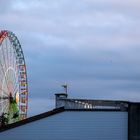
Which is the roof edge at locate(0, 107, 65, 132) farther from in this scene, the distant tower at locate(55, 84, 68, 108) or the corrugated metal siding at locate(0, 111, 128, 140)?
the distant tower at locate(55, 84, 68, 108)

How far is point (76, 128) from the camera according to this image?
36.2 m

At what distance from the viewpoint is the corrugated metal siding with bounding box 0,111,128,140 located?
35.9 metres

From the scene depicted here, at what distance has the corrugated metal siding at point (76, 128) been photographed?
35.9 meters

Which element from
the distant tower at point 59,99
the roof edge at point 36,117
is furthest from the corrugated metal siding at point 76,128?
the distant tower at point 59,99

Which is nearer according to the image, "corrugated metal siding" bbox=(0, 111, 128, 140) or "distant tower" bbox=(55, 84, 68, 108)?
"corrugated metal siding" bbox=(0, 111, 128, 140)

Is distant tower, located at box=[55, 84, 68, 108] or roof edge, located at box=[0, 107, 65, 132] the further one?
distant tower, located at box=[55, 84, 68, 108]

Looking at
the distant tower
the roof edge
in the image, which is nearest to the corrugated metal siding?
the roof edge

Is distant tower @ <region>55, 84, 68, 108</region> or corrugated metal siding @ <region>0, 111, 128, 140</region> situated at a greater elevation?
distant tower @ <region>55, 84, 68, 108</region>

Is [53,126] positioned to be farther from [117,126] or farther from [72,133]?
[117,126]

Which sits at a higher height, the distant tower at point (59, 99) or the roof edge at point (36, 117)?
the distant tower at point (59, 99)

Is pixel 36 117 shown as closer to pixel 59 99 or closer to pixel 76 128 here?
pixel 76 128

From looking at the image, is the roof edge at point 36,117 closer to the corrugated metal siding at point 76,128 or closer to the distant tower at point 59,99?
the corrugated metal siding at point 76,128

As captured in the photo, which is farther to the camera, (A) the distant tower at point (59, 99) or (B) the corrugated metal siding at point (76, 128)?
(A) the distant tower at point (59, 99)

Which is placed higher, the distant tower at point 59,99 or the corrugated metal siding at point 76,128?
the distant tower at point 59,99
